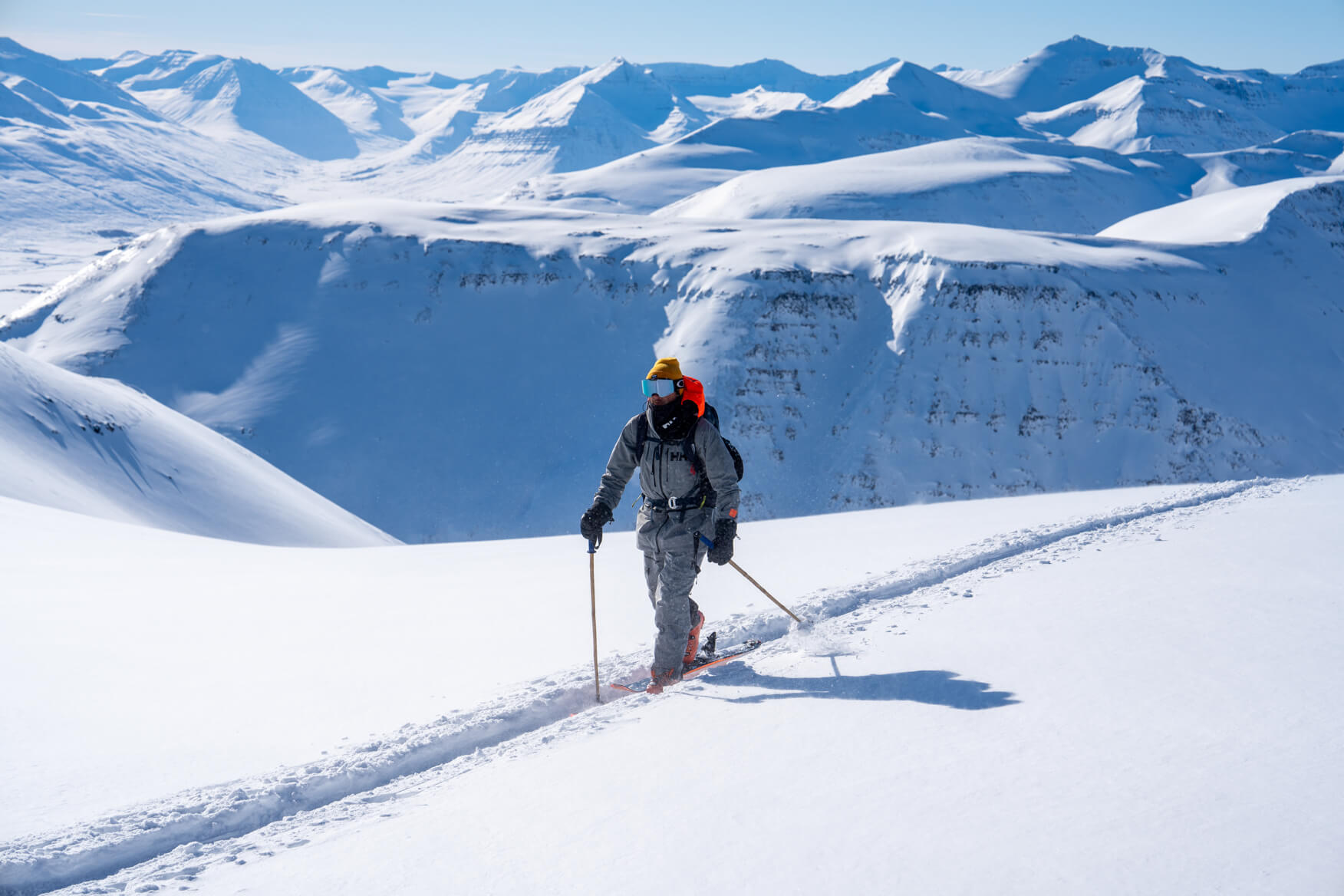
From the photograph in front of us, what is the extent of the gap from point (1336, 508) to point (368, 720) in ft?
36.2

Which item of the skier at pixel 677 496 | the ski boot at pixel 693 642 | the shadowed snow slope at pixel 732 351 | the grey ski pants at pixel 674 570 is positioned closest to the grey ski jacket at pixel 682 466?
the skier at pixel 677 496

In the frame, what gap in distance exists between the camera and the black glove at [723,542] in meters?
6.66

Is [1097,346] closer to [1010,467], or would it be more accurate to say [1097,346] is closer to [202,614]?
[1010,467]

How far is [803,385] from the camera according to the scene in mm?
44250

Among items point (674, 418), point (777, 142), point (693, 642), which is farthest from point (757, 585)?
point (777, 142)

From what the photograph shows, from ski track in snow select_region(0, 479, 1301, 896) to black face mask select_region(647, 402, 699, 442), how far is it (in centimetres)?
183

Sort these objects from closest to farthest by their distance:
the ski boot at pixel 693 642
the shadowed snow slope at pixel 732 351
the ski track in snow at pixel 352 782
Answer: the ski track in snow at pixel 352 782 → the ski boot at pixel 693 642 → the shadowed snow slope at pixel 732 351

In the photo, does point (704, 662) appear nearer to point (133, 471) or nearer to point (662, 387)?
point (662, 387)

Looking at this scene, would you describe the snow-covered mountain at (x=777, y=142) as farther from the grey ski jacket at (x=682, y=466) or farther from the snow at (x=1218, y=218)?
the grey ski jacket at (x=682, y=466)

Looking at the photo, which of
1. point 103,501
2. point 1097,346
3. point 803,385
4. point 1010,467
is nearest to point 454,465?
point 803,385

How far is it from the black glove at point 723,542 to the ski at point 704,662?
0.82 meters

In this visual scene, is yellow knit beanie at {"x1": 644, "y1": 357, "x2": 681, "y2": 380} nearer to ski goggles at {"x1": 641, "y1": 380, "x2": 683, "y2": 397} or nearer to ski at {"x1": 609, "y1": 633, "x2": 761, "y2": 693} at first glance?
ski goggles at {"x1": 641, "y1": 380, "x2": 683, "y2": 397}

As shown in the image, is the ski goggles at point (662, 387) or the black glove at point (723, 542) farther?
the black glove at point (723, 542)

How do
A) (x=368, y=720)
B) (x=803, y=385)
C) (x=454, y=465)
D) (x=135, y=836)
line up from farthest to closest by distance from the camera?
1. (x=803, y=385)
2. (x=454, y=465)
3. (x=368, y=720)
4. (x=135, y=836)
